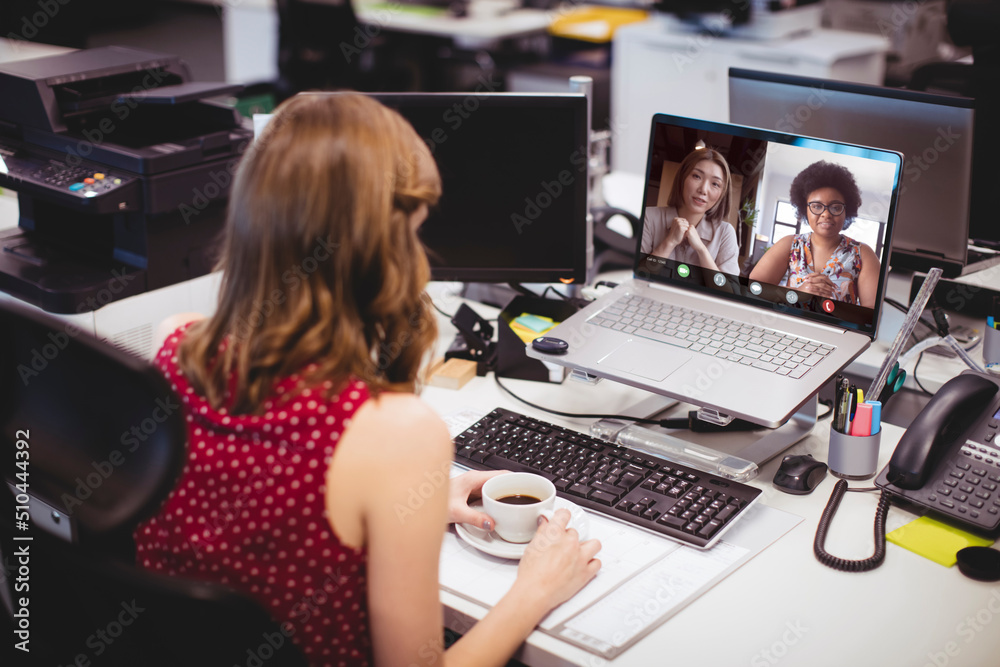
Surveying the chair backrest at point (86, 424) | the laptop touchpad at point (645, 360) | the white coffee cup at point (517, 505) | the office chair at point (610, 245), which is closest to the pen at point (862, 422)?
the laptop touchpad at point (645, 360)

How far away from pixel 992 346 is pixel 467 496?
3.28 ft

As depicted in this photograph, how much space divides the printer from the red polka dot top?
1081 mm

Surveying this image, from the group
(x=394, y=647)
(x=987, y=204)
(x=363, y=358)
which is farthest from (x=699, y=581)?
(x=987, y=204)

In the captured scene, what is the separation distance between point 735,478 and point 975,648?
0.40 metres

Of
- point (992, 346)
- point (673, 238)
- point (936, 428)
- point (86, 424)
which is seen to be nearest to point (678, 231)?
point (673, 238)

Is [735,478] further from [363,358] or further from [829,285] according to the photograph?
[363,358]

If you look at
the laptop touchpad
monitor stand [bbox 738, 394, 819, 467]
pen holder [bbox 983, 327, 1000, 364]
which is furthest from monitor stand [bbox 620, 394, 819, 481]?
pen holder [bbox 983, 327, 1000, 364]

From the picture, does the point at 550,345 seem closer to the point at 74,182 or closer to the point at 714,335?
the point at 714,335

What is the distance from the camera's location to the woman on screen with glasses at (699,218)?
1.48 meters

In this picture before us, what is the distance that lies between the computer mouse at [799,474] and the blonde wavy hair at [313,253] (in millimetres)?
673

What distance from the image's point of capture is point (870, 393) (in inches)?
53.9

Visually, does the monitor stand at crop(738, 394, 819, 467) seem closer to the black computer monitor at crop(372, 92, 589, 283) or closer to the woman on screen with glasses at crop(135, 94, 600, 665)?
the black computer monitor at crop(372, 92, 589, 283)

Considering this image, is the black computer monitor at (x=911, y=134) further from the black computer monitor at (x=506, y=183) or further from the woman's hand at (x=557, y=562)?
the woman's hand at (x=557, y=562)

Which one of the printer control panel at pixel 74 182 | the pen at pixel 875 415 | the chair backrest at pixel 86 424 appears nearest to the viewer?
the chair backrest at pixel 86 424
